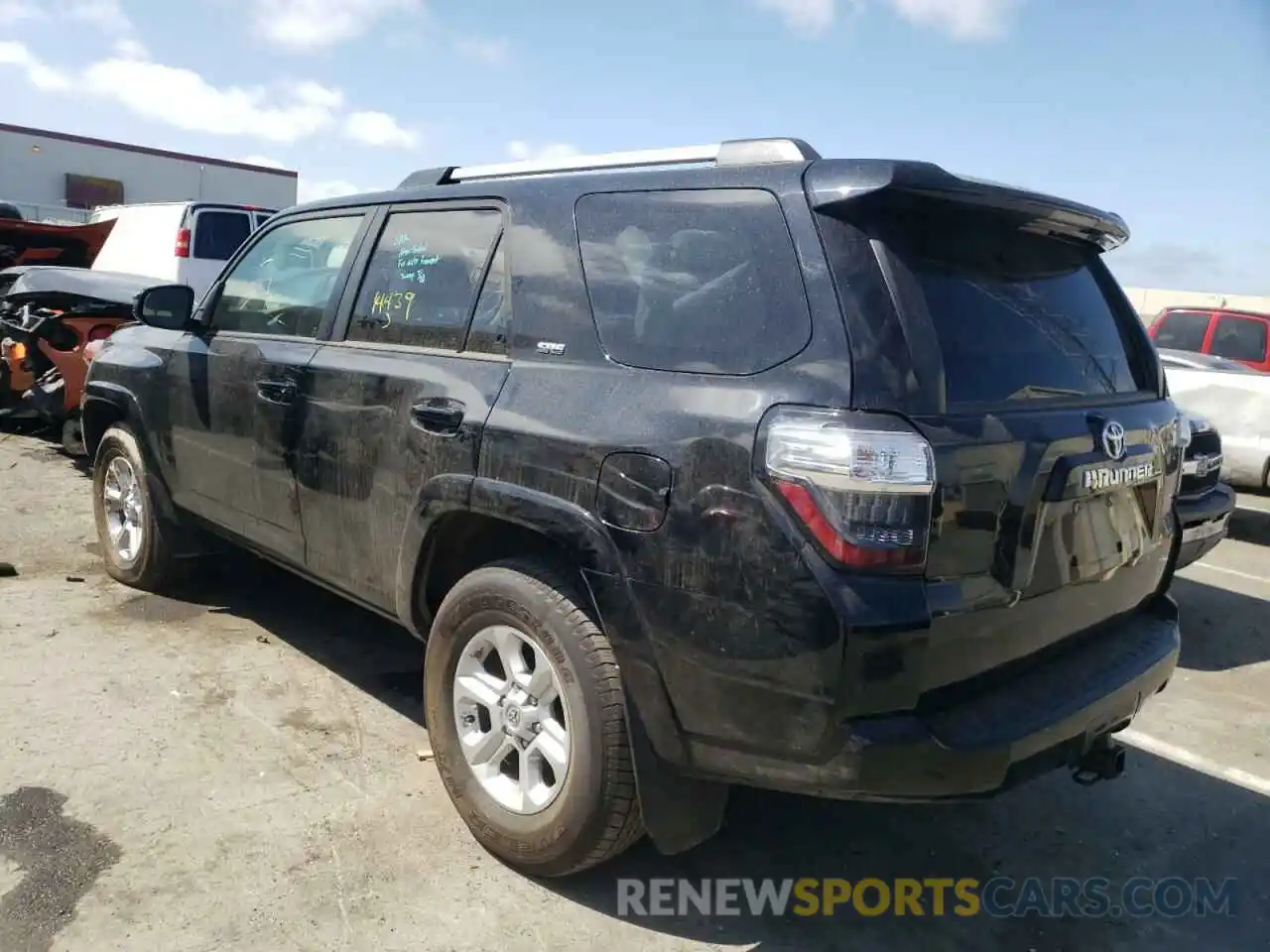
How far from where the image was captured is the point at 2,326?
820 cm

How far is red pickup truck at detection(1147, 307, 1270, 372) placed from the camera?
11016mm

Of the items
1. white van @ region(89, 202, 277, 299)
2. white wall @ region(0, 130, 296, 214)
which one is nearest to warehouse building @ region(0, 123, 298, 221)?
white wall @ region(0, 130, 296, 214)

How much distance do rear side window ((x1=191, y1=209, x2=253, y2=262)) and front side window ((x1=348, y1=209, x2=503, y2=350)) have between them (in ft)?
31.5

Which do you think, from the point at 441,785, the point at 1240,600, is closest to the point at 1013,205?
the point at 441,785

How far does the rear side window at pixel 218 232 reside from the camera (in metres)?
12.1

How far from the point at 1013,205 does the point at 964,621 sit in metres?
1.08

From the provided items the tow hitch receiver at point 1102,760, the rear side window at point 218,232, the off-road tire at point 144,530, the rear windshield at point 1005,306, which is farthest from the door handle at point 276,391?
the rear side window at point 218,232

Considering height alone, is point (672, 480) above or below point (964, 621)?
above

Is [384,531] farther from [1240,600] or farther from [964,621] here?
[1240,600]

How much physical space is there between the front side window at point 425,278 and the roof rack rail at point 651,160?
10.0 inches

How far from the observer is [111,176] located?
26.5 metres

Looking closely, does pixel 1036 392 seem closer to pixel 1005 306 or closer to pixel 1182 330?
pixel 1005 306

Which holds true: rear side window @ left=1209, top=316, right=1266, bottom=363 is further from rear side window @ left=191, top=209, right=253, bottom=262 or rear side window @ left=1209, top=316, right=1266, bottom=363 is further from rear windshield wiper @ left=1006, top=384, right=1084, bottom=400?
rear side window @ left=191, top=209, right=253, bottom=262

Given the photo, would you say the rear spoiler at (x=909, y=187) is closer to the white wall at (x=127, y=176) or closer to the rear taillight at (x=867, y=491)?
the rear taillight at (x=867, y=491)
